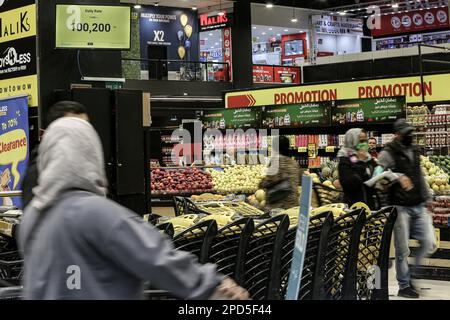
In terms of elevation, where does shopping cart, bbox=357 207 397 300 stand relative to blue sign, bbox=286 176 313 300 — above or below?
below

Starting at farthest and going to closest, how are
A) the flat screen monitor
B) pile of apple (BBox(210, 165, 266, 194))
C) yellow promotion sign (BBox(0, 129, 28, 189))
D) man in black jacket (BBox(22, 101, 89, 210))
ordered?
the flat screen monitor < pile of apple (BBox(210, 165, 266, 194)) < yellow promotion sign (BBox(0, 129, 28, 189)) < man in black jacket (BBox(22, 101, 89, 210))

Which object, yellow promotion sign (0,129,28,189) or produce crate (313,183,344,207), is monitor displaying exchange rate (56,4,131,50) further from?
produce crate (313,183,344,207)

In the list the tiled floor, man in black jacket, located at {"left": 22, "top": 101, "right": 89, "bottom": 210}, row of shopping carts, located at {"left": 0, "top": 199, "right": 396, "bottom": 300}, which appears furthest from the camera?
the tiled floor

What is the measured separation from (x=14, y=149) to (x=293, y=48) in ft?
94.0

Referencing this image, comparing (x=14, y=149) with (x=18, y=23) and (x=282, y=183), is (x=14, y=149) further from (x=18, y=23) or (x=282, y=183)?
(x=282, y=183)

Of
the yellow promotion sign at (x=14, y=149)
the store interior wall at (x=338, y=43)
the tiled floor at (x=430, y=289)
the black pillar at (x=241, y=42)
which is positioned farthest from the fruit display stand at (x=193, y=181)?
the store interior wall at (x=338, y=43)

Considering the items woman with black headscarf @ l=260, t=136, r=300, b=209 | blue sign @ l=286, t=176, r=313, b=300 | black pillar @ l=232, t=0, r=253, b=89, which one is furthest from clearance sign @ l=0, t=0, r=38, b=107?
black pillar @ l=232, t=0, r=253, b=89

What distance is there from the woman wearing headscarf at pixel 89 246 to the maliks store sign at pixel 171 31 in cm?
2601

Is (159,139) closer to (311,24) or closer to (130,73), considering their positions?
(130,73)

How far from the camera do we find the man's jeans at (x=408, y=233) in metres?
7.07

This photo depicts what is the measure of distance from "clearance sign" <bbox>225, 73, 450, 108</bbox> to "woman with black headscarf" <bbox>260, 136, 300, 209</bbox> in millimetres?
6313

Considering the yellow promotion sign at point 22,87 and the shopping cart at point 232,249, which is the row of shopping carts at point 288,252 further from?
the yellow promotion sign at point 22,87

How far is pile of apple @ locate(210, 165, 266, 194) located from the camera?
12.3 metres

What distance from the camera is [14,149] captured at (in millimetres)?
7719
